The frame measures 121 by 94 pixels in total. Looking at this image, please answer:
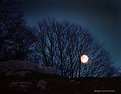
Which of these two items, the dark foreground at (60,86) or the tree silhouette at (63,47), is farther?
the tree silhouette at (63,47)

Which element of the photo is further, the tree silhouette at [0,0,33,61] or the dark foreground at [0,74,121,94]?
the tree silhouette at [0,0,33,61]

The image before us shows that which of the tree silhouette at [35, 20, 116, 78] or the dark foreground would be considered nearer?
the dark foreground

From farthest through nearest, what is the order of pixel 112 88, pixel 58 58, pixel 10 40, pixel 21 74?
pixel 58 58 < pixel 10 40 < pixel 21 74 < pixel 112 88

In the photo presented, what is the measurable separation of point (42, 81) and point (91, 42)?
80.5ft

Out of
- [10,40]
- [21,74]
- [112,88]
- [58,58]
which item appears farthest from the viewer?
[58,58]

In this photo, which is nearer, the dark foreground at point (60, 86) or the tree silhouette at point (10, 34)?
the dark foreground at point (60, 86)

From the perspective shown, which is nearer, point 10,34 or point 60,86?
point 60,86

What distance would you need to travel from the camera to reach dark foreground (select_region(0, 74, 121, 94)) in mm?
15648

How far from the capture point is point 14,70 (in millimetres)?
18484

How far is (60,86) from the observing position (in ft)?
52.5

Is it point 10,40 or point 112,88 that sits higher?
point 10,40

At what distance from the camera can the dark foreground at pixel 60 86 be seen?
51.3ft

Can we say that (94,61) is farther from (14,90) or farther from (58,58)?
(14,90)

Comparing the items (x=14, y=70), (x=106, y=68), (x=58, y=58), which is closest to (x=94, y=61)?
(x=106, y=68)
